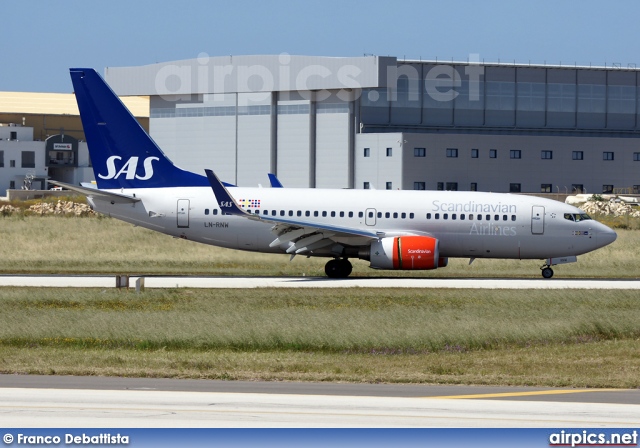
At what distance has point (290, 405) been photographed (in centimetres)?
1622

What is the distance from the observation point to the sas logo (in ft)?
136

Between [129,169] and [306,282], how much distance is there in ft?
29.5

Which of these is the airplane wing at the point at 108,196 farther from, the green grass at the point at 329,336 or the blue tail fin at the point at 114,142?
the green grass at the point at 329,336

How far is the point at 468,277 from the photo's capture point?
1666 inches

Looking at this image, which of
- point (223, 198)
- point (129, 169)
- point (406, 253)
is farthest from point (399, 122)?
point (223, 198)

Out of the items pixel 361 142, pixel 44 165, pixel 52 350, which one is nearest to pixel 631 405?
pixel 52 350

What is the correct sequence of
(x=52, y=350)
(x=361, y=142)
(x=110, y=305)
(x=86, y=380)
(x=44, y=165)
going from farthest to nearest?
(x=44, y=165) < (x=361, y=142) < (x=110, y=305) < (x=52, y=350) < (x=86, y=380)

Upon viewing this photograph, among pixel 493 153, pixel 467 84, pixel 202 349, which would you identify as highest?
pixel 467 84

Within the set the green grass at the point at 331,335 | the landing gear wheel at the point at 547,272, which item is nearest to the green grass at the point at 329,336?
the green grass at the point at 331,335

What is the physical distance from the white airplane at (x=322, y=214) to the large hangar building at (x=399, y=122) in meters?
46.4

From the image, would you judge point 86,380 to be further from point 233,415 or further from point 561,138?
point 561,138

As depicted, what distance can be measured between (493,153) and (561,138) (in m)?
6.62

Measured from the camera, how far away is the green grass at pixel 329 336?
20.3 metres

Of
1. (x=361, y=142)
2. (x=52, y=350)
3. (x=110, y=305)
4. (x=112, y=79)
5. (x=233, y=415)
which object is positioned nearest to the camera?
(x=233, y=415)
